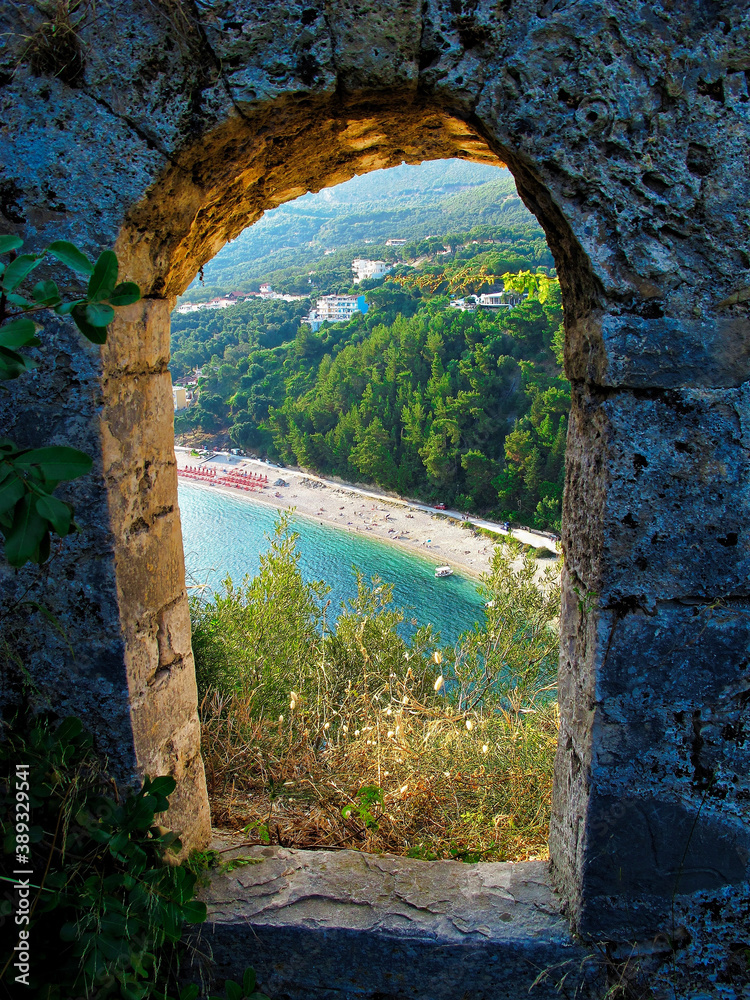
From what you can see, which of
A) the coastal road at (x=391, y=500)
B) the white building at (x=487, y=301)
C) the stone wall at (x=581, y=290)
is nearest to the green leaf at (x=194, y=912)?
the stone wall at (x=581, y=290)

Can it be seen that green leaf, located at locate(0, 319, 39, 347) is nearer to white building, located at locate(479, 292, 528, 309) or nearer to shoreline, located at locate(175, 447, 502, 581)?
shoreline, located at locate(175, 447, 502, 581)

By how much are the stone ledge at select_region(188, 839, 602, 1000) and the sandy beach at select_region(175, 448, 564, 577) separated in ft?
43.3

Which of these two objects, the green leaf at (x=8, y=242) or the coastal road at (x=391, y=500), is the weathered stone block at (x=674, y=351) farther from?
the coastal road at (x=391, y=500)

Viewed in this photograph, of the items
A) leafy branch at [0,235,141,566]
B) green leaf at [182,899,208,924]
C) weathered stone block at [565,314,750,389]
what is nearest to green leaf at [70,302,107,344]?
leafy branch at [0,235,141,566]

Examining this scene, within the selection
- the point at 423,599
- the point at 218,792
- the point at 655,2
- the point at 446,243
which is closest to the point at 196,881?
the point at 218,792

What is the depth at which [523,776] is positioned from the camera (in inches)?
83.2

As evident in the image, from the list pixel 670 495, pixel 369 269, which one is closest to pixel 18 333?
pixel 670 495

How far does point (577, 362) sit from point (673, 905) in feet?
3.89

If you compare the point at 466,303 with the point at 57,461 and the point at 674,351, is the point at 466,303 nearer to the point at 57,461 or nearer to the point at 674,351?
the point at 674,351

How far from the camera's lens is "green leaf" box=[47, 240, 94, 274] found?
2.98ft

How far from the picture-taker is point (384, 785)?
208 cm

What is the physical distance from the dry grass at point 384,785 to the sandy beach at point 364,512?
1251cm

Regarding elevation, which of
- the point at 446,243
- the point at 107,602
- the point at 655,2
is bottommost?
the point at 107,602

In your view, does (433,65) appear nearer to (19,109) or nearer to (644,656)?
(19,109)
